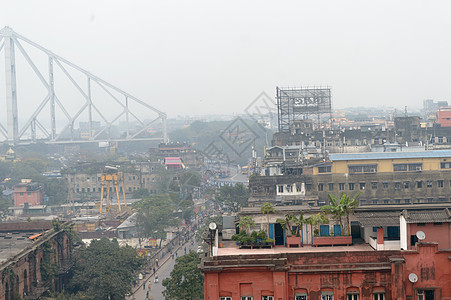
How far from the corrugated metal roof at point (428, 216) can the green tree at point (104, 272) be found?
1629cm

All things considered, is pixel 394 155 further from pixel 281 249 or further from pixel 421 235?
pixel 421 235

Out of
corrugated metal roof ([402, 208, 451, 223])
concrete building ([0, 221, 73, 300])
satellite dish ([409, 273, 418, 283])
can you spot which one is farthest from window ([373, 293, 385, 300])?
concrete building ([0, 221, 73, 300])

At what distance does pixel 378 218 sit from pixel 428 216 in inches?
55.4

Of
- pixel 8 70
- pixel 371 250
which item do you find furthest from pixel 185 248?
pixel 8 70

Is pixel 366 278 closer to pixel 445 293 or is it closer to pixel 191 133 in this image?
pixel 445 293

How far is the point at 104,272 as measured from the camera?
28.4 metres

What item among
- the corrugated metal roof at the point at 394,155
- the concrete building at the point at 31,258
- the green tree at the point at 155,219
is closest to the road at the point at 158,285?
the concrete building at the point at 31,258

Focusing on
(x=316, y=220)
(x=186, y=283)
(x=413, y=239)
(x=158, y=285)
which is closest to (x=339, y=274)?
(x=413, y=239)

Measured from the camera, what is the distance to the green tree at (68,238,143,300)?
88.4 ft

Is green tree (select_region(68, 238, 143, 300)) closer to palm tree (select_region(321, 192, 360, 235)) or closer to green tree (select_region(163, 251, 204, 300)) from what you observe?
green tree (select_region(163, 251, 204, 300))

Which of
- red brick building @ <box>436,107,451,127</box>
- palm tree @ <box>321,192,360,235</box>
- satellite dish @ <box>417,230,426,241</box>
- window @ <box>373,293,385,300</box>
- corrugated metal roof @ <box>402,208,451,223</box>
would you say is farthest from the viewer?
red brick building @ <box>436,107,451,127</box>

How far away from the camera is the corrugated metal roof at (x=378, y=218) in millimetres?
14172

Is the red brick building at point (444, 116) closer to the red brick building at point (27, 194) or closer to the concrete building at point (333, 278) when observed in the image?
the red brick building at point (27, 194)

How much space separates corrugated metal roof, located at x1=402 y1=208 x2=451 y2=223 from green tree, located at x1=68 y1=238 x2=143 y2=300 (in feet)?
53.4
